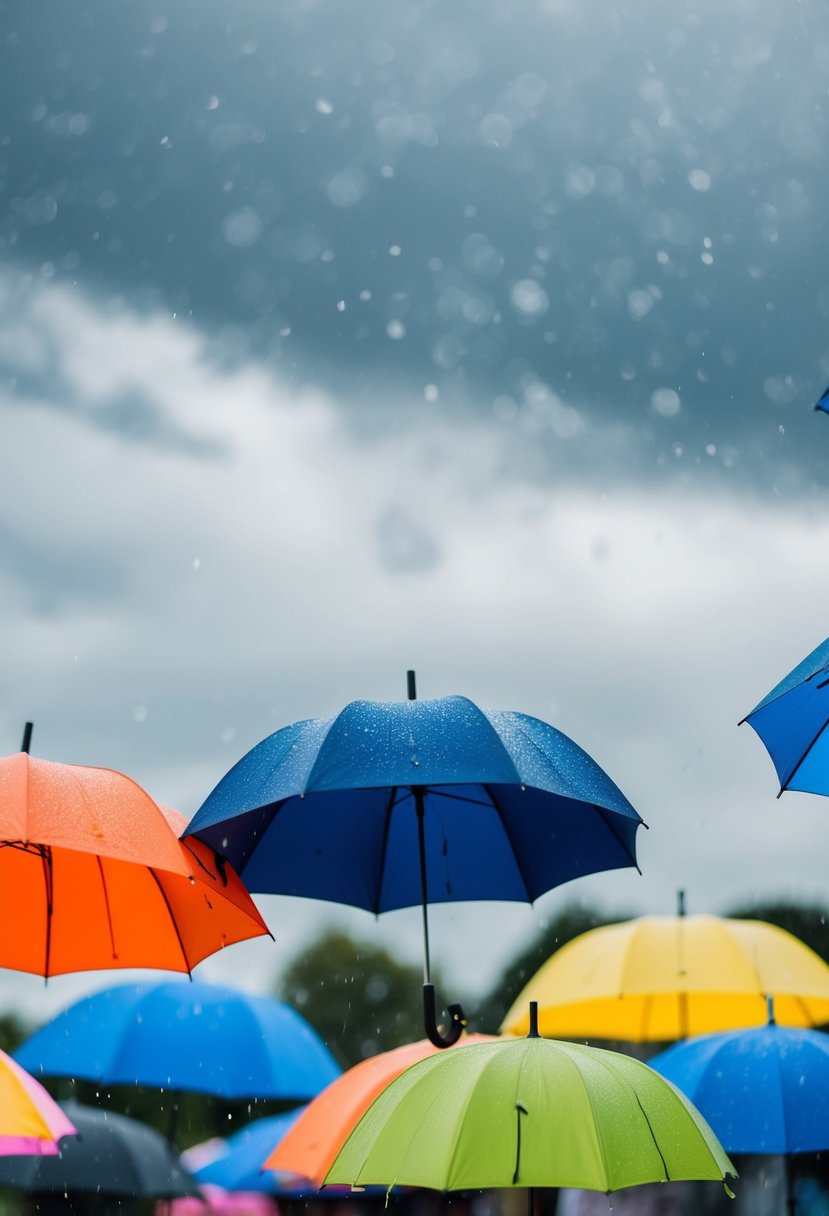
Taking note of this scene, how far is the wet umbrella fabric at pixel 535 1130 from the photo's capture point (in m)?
3.93

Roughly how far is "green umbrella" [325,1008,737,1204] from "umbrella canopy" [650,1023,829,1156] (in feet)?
5.78

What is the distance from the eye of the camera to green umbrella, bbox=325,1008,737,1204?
393 cm

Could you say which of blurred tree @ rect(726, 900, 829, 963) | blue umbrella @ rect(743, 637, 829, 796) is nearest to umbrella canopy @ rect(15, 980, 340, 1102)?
blue umbrella @ rect(743, 637, 829, 796)

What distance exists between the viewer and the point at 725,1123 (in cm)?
596

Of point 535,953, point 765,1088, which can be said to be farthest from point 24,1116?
point 535,953

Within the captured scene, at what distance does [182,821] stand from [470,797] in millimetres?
1211

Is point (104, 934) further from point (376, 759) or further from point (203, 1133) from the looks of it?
point (203, 1133)

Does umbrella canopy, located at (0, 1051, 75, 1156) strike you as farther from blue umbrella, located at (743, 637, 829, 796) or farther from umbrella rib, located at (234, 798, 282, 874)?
blue umbrella, located at (743, 637, 829, 796)

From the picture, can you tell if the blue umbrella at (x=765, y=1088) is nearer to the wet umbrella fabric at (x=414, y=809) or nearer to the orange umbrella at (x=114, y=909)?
the wet umbrella fabric at (x=414, y=809)

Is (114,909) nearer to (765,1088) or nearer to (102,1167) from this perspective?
(765,1088)

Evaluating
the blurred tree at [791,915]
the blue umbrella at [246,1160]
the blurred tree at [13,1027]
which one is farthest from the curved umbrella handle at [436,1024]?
the blurred tree at [13,1027]

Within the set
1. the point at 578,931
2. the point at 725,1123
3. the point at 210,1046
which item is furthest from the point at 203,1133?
the point at 725,1123

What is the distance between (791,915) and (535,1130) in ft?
128

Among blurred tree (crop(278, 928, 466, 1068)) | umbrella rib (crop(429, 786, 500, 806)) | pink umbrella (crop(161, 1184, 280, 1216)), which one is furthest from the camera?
blurred tree (crop(278, 928, 466, 1068))
